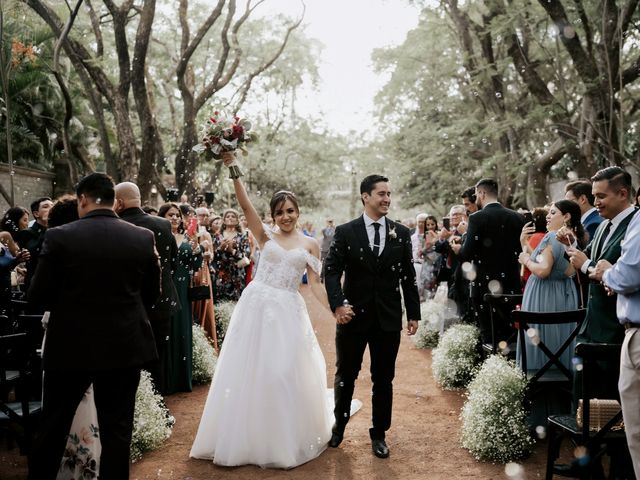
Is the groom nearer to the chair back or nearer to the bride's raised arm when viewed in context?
the bride's raised arm

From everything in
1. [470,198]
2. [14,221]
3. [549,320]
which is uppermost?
[470,198]

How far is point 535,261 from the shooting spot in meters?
5.67

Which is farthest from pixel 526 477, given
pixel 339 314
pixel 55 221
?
pixel 55 221

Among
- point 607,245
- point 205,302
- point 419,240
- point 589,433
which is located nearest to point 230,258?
point 205,302

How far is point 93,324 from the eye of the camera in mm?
3582

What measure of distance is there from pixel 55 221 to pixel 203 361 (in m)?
4.01

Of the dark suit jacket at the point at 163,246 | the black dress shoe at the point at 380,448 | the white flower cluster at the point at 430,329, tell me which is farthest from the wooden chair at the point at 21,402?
the white flower cluster at the point at 430,329

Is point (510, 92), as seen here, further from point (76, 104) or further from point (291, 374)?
point (291, 374)

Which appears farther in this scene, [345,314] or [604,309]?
[345,314]

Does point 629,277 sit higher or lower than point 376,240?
lower

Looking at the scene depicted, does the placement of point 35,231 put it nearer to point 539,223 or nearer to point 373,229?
point 373,229

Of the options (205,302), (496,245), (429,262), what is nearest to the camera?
(496,245)

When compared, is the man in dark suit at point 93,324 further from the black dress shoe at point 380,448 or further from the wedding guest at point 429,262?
the wedding guest at point 429,262

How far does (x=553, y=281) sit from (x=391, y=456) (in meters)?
2.17
